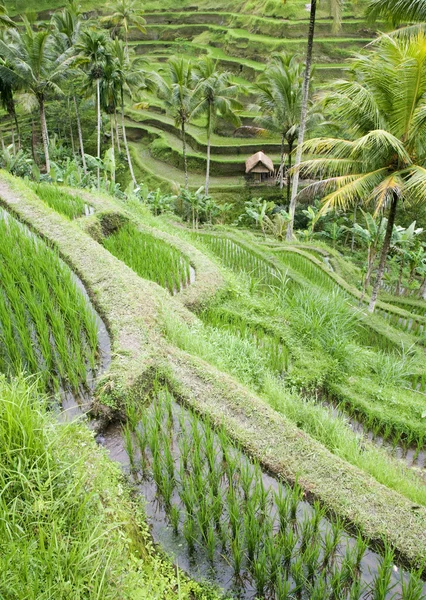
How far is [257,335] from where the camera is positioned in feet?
15.3

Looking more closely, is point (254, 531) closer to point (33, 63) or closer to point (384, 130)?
point (384, 130)

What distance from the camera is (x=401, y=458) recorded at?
378 cm

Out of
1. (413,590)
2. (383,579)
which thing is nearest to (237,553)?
(383,579)

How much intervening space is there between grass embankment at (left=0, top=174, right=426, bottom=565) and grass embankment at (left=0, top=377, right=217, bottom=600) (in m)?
0.78

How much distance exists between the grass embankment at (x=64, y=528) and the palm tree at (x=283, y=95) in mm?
Answer: 14655

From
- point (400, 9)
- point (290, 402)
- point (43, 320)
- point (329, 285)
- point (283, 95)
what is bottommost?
point (329, 285)

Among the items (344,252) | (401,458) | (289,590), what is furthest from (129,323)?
(344,252)

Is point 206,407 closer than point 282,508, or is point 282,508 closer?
point 282,508


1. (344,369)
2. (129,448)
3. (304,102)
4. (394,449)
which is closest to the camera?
(129,448)

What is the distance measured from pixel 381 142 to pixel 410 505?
5.02 metres

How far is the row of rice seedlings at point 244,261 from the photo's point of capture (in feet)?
23.1

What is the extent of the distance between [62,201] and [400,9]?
27.8 feet

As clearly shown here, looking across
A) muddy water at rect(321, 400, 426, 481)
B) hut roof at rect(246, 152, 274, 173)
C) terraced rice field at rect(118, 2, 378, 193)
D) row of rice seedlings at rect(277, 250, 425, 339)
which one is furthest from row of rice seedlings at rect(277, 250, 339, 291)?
terraced rice field at rect(118, 2, 378, 193)

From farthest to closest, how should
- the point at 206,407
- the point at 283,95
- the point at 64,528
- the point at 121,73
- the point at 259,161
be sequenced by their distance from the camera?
the point at 259,161
the point at 121,73
the point at 283,95
the point at 206,407
the point at 64,528
